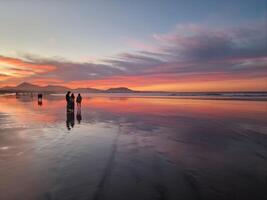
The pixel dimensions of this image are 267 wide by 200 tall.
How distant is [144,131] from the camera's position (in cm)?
1434

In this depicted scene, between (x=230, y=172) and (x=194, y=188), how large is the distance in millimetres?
1919

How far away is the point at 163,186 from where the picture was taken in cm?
615

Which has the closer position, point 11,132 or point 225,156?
point 225,156

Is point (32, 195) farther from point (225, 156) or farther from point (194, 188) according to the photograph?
point (225, 156)

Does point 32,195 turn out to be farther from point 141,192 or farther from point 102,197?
point 141,192

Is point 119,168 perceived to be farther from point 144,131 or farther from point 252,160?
point 144,131

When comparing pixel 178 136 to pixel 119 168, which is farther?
pixel 178 136

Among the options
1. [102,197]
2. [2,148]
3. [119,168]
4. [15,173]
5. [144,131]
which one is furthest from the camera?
Result: [144,131]

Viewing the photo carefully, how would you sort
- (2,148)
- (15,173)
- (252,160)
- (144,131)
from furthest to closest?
1. (144,131)
2. (2,148)
3. (252,160)
4. (15,173)

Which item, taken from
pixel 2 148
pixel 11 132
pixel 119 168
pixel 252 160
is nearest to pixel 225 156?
pixel 252 160

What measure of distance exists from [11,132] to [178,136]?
955cm

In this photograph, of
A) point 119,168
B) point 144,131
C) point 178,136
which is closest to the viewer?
point 119,168

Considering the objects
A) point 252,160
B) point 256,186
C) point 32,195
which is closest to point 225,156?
point 252,160

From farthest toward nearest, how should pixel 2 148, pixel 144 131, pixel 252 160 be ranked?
pixel 144 131 < pixel 2 148 < pixel 252 160
